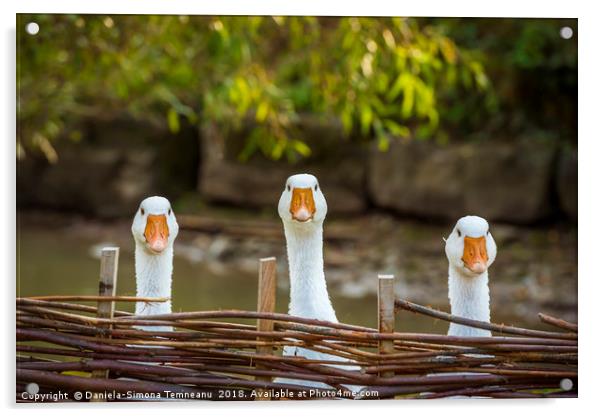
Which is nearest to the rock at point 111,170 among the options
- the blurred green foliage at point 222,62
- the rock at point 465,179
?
the blurred green foliage at point 222,62

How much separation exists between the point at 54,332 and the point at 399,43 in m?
1.35

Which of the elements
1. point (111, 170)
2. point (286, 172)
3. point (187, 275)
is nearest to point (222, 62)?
point (187, 275)

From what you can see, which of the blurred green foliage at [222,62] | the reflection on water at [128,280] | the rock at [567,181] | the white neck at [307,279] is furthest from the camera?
the rock at [567,181]

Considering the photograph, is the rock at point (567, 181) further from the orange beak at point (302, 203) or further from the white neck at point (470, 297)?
the orange beak at point (302, 203)

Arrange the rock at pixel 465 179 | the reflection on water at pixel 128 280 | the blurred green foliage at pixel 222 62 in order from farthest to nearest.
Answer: the rock at pixel 465 179
the reflection on water at pixel 128 280
the blurred green foliage at pixel 222 62

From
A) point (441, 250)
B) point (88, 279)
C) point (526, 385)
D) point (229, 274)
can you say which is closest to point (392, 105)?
point (441, 250)

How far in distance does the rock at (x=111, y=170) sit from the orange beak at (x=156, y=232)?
3.05 metres

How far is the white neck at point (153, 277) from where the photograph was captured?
1431mm

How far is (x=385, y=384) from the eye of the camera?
1405 millimetres

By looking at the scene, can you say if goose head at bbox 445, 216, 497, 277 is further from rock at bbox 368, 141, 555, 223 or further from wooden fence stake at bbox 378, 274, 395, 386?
rock at bbox 368, 141, 555, 223

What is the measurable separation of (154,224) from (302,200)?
0.72 ft

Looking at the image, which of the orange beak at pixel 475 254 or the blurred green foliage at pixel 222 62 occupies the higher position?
the blurred green foliage at pixel 222 62

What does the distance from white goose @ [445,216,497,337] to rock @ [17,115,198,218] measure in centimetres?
310

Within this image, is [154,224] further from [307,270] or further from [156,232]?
[307,270]
